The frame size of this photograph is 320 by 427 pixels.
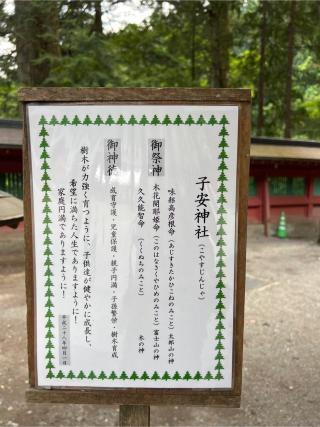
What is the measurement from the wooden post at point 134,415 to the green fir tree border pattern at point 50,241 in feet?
0.89

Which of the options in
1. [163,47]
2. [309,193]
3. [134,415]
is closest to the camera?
[134,415]

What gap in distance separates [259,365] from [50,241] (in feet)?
11.4

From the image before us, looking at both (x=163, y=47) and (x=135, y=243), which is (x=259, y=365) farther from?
(x=163, y=47)

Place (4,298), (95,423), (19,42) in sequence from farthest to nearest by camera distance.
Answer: (19,42) → (4,298) → (95,423)

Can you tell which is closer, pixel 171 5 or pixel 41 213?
→ pixel 41 213

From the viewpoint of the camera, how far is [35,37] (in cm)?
1125

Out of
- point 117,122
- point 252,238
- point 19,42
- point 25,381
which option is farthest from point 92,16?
point 117,122

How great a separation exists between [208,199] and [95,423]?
8.48 ft

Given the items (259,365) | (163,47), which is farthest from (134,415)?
(163,47)

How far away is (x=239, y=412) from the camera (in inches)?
149

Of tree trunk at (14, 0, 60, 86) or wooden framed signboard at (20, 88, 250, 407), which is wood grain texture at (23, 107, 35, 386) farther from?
tree trunk at (14, 0, 60, 86)

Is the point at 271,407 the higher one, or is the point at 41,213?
the point at 41,213

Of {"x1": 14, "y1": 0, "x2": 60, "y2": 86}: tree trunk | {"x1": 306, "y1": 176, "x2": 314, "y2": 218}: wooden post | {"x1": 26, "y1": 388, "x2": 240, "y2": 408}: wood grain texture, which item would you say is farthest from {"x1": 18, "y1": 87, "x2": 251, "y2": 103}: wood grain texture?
{"x1": 306, "y1": 176, "x2": 314, "y2": 218}: wooden post

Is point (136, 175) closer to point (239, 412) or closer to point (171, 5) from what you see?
point (239, 412)
